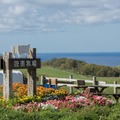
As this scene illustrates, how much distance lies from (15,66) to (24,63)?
0.57m

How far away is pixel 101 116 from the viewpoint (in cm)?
1234

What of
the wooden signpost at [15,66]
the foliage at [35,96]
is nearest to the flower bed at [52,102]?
the foliage at [35,96]

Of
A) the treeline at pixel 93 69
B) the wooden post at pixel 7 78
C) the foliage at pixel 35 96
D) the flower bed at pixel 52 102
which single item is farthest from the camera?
the treeline at pixel 93 69

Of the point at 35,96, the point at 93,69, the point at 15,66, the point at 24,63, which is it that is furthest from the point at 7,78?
the point at 93,69

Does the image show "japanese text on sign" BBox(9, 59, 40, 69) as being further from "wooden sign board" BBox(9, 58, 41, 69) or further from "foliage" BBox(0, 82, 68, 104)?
"foliage" BBox(0, 82, 68, 104)

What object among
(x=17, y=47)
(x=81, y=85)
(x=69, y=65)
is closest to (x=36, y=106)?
(x=17, y=47)

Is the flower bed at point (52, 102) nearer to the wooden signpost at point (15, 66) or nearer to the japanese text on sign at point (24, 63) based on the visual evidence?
the wooden signpost at point (15, 66)

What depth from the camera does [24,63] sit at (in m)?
18.2

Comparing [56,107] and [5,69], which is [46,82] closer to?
[5,69]

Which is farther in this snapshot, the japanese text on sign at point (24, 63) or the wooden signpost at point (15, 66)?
the japanese text on sign at point (24, 63)

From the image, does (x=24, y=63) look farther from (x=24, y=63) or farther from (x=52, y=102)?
(x=52, y=102)

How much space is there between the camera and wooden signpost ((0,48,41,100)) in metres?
17.5

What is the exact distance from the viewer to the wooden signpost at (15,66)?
1747 centimetres

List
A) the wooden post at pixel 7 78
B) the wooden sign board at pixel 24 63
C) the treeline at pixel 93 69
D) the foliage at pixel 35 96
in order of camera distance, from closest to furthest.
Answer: the foliage at pixel 35 96, the wooden post at pixel 7 78, the wooden sign board at pixel 24 63, the treeline at pixel 93 69
